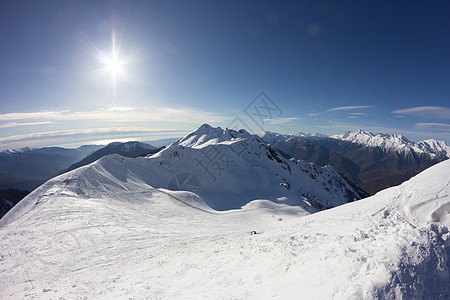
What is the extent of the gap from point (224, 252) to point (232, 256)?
1.26m

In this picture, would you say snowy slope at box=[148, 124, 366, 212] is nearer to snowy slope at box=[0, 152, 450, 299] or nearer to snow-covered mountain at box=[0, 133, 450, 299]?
snow-covered mountain at box=[0, 133, 450, 299]

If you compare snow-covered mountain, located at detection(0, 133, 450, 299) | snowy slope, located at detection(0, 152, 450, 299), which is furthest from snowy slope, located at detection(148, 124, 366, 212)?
snowy slope, located at detection(0, 152, 450, 299)

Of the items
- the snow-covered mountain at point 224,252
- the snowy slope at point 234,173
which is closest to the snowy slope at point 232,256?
the snow-covered mountain at point 224,252

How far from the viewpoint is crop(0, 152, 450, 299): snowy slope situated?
6.77 meters

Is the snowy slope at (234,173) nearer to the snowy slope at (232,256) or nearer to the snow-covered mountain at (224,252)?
the snow-covered mountain at (224,252)

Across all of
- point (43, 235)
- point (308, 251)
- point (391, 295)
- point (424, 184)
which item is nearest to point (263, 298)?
point (308, 251)

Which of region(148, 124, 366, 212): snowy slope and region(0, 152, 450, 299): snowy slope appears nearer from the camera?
region(0, 152, 450, 299): snowy slope

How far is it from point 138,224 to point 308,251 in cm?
2126

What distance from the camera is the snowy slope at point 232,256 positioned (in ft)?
22.2

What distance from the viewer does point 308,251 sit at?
9297mm

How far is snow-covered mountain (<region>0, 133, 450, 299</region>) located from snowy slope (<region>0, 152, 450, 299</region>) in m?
0.05

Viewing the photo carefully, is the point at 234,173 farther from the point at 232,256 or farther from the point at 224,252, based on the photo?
the point at 232,256

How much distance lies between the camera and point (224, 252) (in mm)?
12406

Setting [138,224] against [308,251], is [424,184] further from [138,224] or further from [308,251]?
[138,224]
